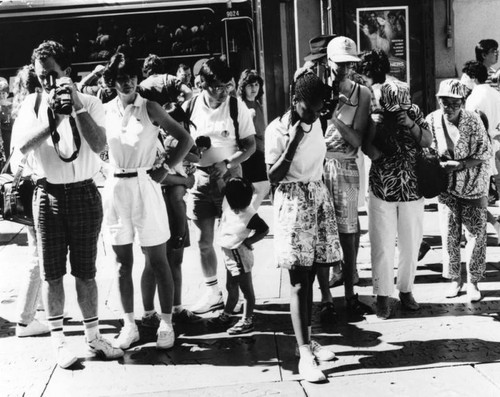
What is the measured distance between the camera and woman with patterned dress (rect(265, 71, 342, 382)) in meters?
4.00

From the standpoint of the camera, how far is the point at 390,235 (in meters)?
5.00

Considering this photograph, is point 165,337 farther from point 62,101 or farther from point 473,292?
point 473,292

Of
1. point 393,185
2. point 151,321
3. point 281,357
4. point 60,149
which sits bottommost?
point 281,357

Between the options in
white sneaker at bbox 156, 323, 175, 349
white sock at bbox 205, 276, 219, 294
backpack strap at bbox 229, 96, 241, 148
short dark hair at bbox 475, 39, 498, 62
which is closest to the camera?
white sneaker at bbox 156, 323, 175, 349

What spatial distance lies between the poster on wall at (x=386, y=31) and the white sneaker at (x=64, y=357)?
702cm

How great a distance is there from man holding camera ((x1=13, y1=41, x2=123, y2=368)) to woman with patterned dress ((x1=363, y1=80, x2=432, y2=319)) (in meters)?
2.01

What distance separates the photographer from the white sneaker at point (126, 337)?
460 centimetres

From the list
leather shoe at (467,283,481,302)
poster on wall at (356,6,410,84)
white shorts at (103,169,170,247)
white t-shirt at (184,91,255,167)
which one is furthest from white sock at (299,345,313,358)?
poster on wall at (356,6,410,84)

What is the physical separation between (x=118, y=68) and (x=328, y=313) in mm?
2312

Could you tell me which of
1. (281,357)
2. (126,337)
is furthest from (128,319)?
(281,357)

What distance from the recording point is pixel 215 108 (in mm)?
5160

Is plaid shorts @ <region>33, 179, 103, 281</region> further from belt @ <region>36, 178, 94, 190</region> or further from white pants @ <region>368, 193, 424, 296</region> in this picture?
white pants @ <region>368, 193, 424, 296</region>

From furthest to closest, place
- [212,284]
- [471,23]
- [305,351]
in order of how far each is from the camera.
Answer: [471,23]
[212,284]
[305,351]

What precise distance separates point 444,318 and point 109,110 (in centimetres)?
→ 284
